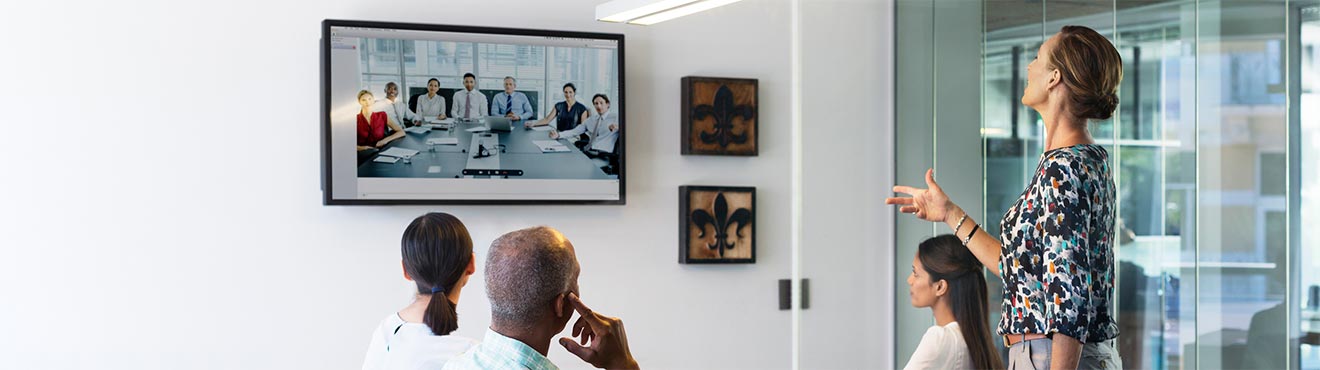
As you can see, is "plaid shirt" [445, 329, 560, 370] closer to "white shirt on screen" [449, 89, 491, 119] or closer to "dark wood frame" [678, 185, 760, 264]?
"white shirt on screen" [449, 89, 491, 119]

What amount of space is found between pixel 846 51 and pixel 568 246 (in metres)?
2.77

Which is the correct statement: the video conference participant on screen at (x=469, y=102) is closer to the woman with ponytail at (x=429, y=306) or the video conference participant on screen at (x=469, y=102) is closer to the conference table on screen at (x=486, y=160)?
the conference table on screen at (x=486, y=160)

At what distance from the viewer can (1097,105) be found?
244cm

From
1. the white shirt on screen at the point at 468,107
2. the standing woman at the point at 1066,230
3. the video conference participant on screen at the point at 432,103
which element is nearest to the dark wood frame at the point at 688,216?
the white shirt on screen at the point at 468,107

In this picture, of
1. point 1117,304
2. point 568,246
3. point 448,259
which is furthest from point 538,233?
point 1117,304

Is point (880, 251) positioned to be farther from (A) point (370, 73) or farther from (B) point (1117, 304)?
(A) point (370, 73)

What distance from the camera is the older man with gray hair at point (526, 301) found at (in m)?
2.07

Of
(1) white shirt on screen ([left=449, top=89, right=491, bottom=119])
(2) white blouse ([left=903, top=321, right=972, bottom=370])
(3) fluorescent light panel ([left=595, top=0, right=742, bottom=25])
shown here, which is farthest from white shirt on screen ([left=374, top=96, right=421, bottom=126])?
(2) white blouse ([left=903, top=321, right=972, bottom=370])

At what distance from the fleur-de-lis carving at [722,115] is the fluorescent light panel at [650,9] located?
108 cm

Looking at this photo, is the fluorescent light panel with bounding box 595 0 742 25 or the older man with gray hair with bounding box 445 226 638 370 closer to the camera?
→ the older man with gray hair with bounding box 445 226 638 370

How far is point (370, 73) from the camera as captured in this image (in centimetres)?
391

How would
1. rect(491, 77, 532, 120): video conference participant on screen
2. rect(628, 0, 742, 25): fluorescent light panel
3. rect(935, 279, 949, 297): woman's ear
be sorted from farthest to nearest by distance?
rect(491, 77, 532, 120): video conference participant on screen
rect(935, 279, 949, 297): woman's ear
rect(628, 0, 742, 25): fluorescent light panel

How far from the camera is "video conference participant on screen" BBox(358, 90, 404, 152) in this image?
12.8 feet

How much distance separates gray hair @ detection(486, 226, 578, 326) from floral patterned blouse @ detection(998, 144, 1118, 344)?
3.12 ft
